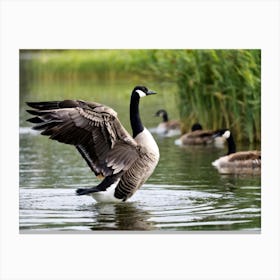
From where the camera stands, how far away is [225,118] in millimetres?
15508

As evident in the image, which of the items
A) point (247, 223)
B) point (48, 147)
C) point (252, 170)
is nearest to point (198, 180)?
point (252, 170)

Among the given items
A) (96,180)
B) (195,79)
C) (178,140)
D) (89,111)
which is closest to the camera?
(89,111)

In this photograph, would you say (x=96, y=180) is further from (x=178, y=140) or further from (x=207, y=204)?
Answer: (x=178, y=140)

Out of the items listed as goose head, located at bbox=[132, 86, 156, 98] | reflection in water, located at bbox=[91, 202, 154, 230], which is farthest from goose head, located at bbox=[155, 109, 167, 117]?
reflection in water, located at bbox=[91, 202, 154, 230]

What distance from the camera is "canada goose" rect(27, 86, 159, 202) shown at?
1147 centimetres

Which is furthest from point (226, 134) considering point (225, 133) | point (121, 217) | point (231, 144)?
point (121, 217)

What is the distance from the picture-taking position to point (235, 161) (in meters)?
14.5

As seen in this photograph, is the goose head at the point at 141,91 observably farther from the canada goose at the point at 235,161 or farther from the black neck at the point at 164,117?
the black neck at the point at 164,117

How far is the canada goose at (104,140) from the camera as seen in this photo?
11.5m

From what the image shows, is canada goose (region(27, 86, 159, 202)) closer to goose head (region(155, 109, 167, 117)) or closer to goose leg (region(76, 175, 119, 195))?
goose leg (region(76, 175, 119, 195))

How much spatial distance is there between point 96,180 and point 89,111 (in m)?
1.97

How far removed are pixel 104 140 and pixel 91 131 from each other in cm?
22

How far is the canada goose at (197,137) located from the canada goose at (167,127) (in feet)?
1.30

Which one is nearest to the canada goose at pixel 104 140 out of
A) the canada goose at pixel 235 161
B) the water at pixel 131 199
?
the water at pixel 131 199
